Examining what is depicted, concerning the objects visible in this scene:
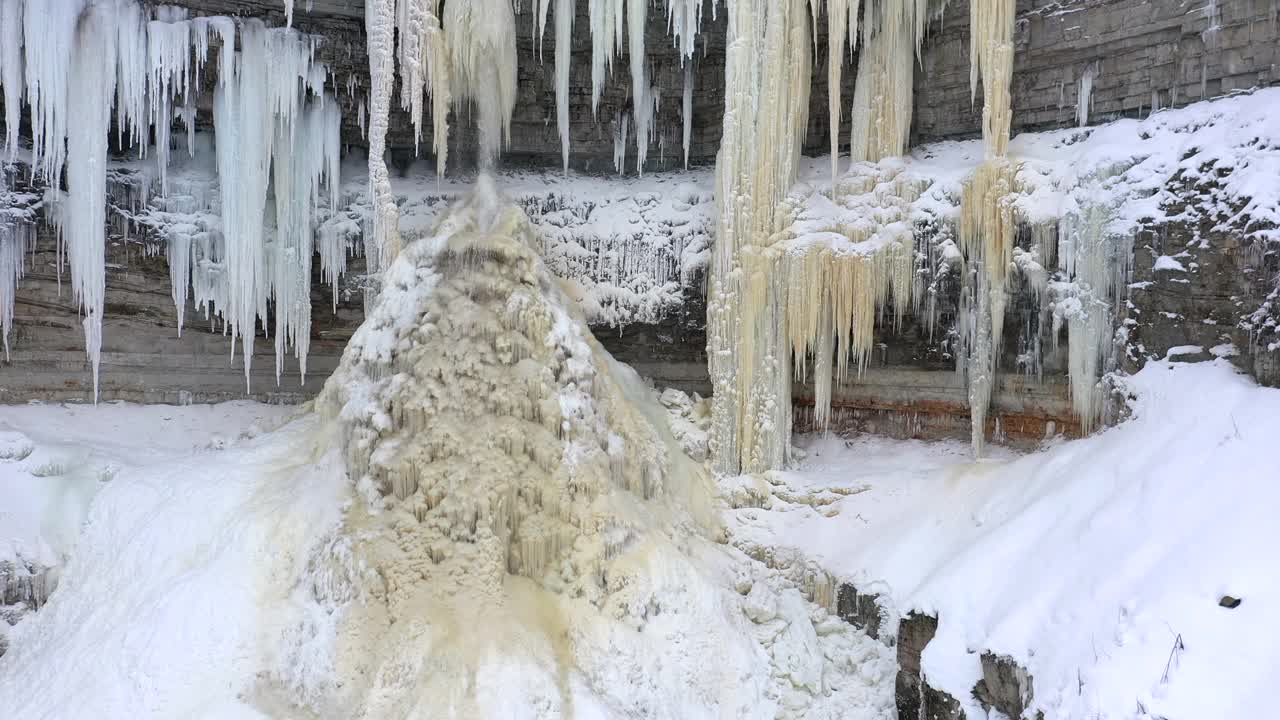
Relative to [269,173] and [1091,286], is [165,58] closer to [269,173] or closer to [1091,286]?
[269,173]

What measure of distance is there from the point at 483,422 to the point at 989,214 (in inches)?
241

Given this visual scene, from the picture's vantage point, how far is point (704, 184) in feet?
44.5

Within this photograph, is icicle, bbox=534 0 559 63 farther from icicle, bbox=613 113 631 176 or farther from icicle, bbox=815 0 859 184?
icicle, bbox=815 0 859 184

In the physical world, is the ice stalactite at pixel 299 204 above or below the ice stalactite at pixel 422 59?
below

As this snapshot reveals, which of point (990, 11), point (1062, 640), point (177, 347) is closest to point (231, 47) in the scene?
point (177, 347)

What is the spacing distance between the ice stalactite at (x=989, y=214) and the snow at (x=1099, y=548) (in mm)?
1177

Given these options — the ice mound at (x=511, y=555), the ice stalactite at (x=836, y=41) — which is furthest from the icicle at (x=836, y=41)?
the ice mound at (x=511, y=555)

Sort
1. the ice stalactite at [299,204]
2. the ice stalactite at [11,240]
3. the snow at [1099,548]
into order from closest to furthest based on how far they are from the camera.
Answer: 1. the snow at [1099,548]
2. the ice stalactite at [11,240]
3. the ice stalactite at [299,204]

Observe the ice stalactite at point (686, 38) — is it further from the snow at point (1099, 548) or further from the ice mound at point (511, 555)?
the snow at point (1099, 548)

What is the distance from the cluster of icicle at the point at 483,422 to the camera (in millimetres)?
9414

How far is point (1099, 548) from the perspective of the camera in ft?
25.9

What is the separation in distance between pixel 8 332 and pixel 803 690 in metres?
11.2

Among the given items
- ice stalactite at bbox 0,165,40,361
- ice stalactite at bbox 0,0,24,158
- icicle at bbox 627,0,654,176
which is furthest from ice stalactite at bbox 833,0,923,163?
ice stalactite at bbox 0,165,40,361

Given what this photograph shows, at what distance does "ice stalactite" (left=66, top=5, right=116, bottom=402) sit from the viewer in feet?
38.0
